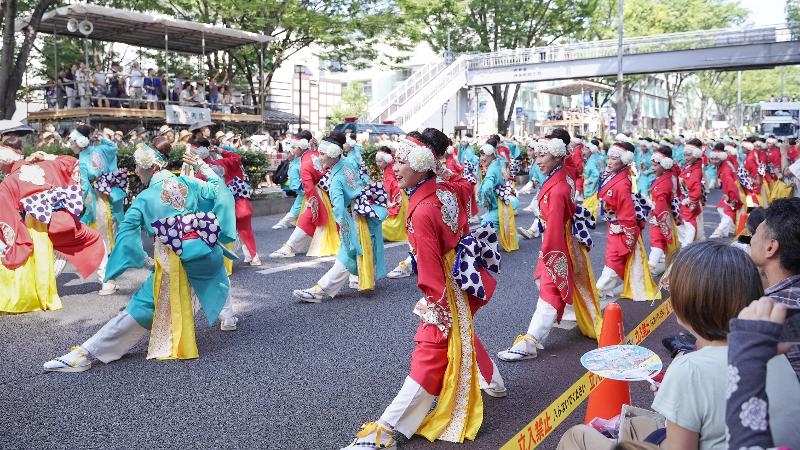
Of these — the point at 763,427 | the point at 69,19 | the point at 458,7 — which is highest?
the point at 458,7

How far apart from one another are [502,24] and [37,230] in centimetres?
2538

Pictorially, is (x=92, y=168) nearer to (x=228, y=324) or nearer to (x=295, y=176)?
(x=228, y=324)

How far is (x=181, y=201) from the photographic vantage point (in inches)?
190

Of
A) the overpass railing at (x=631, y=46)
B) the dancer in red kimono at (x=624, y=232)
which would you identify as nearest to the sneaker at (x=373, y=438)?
the dancer in red kimono at (x=624, y=232)

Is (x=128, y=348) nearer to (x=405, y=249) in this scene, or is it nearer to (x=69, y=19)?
(x=405, y=249)

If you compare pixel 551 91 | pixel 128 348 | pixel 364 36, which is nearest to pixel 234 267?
pixel 128 348

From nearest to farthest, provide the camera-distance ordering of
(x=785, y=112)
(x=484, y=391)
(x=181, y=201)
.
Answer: (x=484, y=391) < (x=181, y=201) < (x=785, y=112)

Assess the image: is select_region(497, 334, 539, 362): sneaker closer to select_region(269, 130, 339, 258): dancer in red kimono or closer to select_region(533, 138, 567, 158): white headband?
select_region(533, 138, 567, 158): white headband

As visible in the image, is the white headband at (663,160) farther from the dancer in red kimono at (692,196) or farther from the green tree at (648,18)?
the green tree at (648,18)

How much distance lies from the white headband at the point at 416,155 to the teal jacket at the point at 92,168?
5.12m

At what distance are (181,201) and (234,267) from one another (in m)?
3.83

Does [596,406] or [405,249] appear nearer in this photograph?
[596,406]

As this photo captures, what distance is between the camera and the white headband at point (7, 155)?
6160mm

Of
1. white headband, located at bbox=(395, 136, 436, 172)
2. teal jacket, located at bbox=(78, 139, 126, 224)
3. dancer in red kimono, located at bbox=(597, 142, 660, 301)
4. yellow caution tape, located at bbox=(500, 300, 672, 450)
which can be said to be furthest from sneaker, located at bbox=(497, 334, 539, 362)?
teal jacket, located at bbox=(78, 139, 126, 224)
